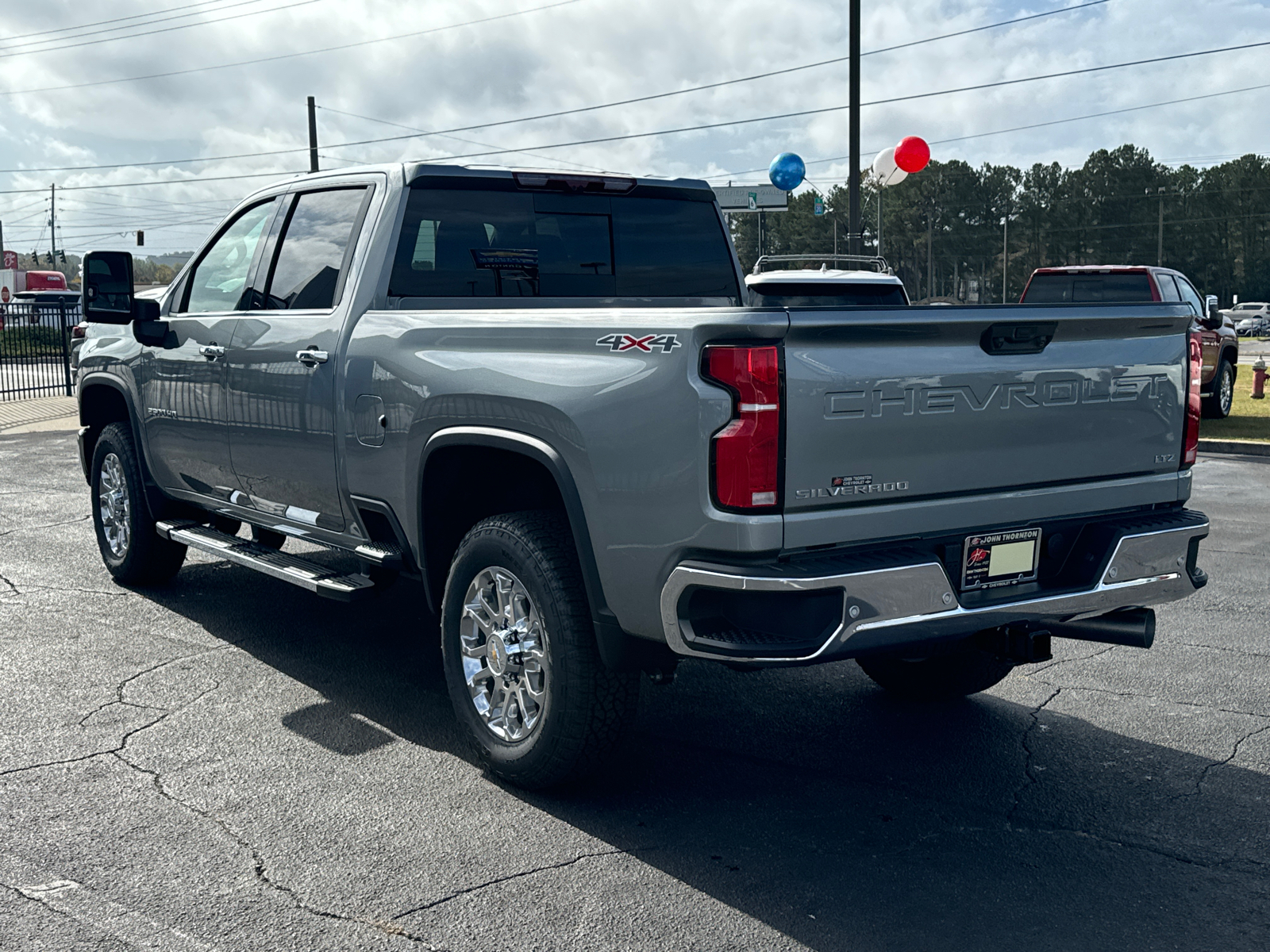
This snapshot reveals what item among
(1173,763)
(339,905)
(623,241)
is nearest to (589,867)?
(339,905)

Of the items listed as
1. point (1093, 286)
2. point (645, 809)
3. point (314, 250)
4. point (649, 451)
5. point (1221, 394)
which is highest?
point (1093, 286)

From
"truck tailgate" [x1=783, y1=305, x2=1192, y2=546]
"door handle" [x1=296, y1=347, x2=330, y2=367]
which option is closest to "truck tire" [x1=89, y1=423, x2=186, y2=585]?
"door handle" [x1=296, y1=347, x2=330, y2=367]

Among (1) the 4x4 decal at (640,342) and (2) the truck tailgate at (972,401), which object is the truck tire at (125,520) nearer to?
(1) the 4x4 decal at (640,342)

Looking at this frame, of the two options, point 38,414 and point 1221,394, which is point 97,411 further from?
point 1221,394

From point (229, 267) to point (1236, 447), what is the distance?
462 inches

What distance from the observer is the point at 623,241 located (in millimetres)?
5523

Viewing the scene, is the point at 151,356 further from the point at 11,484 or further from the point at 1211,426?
the point at 1211,426

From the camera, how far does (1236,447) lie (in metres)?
14.0

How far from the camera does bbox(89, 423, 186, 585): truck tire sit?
22.4 ft

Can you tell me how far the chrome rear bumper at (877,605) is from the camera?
3359 mm

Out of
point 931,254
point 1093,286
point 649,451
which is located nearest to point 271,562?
point 649,451

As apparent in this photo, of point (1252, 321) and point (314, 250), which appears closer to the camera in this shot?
point (314, 250)

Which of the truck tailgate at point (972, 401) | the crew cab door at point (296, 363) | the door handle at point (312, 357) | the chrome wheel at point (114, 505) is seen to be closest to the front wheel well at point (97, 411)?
the chrome wheel at point (114, 505)

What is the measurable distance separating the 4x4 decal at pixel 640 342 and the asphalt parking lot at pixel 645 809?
4.89 feet
